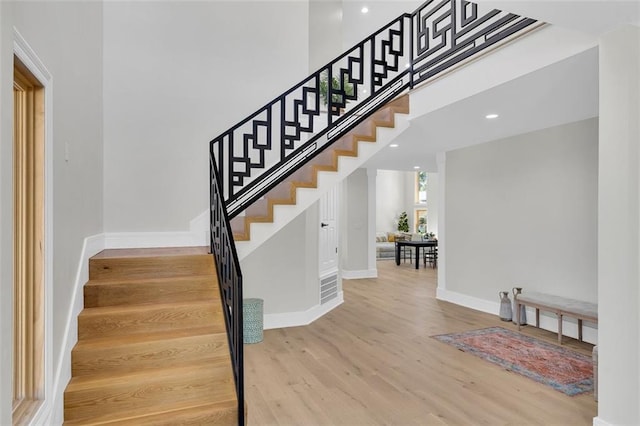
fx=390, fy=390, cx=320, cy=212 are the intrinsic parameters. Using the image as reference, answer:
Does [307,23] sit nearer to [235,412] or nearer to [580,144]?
[580,144]

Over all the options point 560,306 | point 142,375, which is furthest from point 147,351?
point 560,306

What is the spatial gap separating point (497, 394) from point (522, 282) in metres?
2.45

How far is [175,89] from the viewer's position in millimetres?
4516

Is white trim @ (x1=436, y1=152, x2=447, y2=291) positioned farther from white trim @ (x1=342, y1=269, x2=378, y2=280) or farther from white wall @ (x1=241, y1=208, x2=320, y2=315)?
white wall @ (x1=241, y1=208, x2=320, y2=315)

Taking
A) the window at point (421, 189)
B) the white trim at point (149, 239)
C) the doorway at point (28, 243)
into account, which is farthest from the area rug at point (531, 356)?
the window at point (421, 189)

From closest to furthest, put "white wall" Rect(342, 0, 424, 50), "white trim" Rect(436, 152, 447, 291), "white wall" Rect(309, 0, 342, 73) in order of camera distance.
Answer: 1. "white wall" Rect(309, 0, 342, 73)
2. "white trim" Rect(436, 152, 447, 291)
3. "white wall" Rect(342, 0, 424, 50)

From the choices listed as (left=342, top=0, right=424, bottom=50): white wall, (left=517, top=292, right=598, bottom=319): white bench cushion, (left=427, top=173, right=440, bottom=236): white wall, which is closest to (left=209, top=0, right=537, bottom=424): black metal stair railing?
(left=342, top=0, right=424, bottom=50): white wall

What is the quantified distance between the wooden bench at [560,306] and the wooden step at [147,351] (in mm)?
3477

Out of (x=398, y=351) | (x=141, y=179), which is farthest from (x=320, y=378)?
(x=141, y=179)

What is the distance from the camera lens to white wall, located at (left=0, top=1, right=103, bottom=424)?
51.5 inches

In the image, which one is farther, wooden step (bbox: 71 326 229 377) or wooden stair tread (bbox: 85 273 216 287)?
wooden stair tread (bbox: 85 273 216 287)

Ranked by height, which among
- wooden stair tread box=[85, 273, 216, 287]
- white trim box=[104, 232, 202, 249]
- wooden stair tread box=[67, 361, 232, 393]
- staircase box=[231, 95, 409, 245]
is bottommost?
wooden stair tread box=[67, 361, 232, 393]

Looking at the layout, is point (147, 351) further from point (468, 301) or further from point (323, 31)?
point (468, 301)

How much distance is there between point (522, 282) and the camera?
505cm
